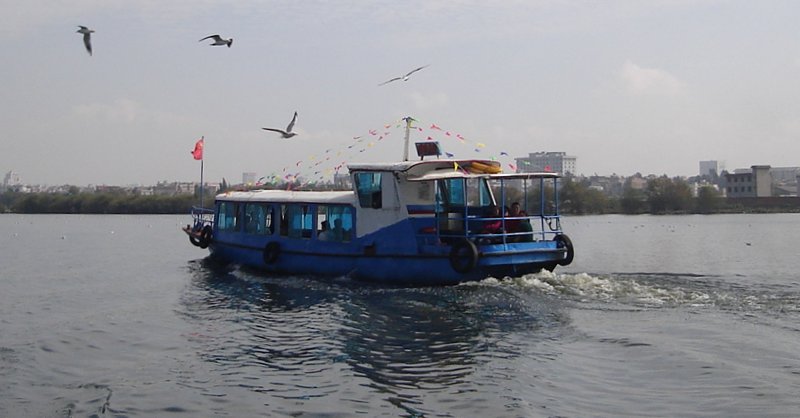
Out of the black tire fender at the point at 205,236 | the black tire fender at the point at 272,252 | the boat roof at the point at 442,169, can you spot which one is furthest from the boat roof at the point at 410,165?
the black tire fender at the point at 205,236

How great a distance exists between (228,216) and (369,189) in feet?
25.1

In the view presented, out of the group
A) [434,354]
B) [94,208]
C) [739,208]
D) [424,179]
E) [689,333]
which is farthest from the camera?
[94,208]

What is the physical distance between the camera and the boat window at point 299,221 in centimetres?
2383

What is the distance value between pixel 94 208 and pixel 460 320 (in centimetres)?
12045

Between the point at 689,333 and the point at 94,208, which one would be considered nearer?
the point at 689,333

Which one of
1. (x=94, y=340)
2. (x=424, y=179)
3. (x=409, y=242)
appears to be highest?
(x=424, y=179)

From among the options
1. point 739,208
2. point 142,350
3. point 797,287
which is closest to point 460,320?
point 142,350

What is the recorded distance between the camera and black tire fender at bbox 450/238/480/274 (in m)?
19.0

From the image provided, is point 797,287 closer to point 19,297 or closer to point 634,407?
point 634,407

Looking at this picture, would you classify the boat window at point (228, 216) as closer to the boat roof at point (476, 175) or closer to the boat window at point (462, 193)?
the boat window at point (462, 193)

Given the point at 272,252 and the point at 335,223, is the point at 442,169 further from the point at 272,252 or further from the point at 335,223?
the point at 272,252

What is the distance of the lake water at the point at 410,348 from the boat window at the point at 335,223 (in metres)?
1.30

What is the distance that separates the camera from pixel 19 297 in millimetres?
23094

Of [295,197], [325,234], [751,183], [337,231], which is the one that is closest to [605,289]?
[337,231]
